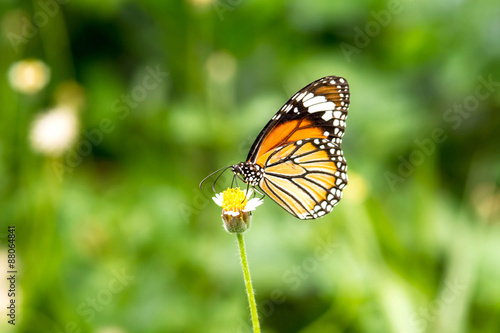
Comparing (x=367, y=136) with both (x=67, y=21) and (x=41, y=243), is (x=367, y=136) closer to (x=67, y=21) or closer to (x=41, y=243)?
(x=41, y=243)

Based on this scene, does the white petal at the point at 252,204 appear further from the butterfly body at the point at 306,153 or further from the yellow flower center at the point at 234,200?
the butterfly body at the point at 306,153

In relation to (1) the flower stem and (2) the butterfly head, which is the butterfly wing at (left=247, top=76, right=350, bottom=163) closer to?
(2) the butterfly head

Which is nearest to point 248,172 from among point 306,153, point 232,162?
point 306,153

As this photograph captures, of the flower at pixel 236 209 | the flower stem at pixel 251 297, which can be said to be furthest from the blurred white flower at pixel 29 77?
the flower stem at pixel 251 297

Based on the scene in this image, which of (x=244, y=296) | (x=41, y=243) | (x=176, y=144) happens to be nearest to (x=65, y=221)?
(x=41, y=243)

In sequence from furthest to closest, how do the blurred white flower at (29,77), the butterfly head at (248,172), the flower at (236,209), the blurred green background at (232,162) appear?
the blurred white flower at (29,77)
the blurred green background at (232,162)
the butterfly head at (248,172)
the flower at (236,209)

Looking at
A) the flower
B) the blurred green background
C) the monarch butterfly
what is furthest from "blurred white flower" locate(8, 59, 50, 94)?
the flower
